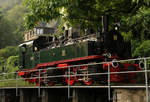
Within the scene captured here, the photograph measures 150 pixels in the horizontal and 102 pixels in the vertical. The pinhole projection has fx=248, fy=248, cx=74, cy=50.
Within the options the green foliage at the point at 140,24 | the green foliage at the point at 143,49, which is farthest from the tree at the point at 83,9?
the green foliage at the point at 143,49

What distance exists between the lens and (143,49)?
1961cm

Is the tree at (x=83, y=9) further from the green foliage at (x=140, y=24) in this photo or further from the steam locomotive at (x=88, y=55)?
the steam locomotive at (x=88, y=55)

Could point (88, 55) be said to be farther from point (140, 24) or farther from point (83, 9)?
point (140, 24)

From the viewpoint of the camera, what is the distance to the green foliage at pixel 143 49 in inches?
752

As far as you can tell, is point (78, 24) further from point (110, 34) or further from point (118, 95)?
point (118, 95)

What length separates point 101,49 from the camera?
12844 millimetres

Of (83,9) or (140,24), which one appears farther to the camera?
(83,9)

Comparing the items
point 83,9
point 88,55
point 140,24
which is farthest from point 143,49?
point 88,55

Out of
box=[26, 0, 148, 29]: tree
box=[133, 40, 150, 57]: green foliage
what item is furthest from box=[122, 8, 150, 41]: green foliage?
box=[133, 40, 150, 57]: green foliage

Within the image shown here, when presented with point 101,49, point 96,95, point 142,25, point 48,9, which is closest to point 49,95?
point 96,95

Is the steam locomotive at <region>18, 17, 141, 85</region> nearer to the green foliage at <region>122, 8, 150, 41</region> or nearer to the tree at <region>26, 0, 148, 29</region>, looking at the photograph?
the green foliage at <region>122, 8, 150, 41</region>

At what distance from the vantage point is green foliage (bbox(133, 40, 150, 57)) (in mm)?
19109

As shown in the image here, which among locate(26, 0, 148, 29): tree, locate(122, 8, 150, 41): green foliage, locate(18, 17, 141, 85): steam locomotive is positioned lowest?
locate(18, 17, 141, 85): steam locomotive

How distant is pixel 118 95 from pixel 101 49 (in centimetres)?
473
